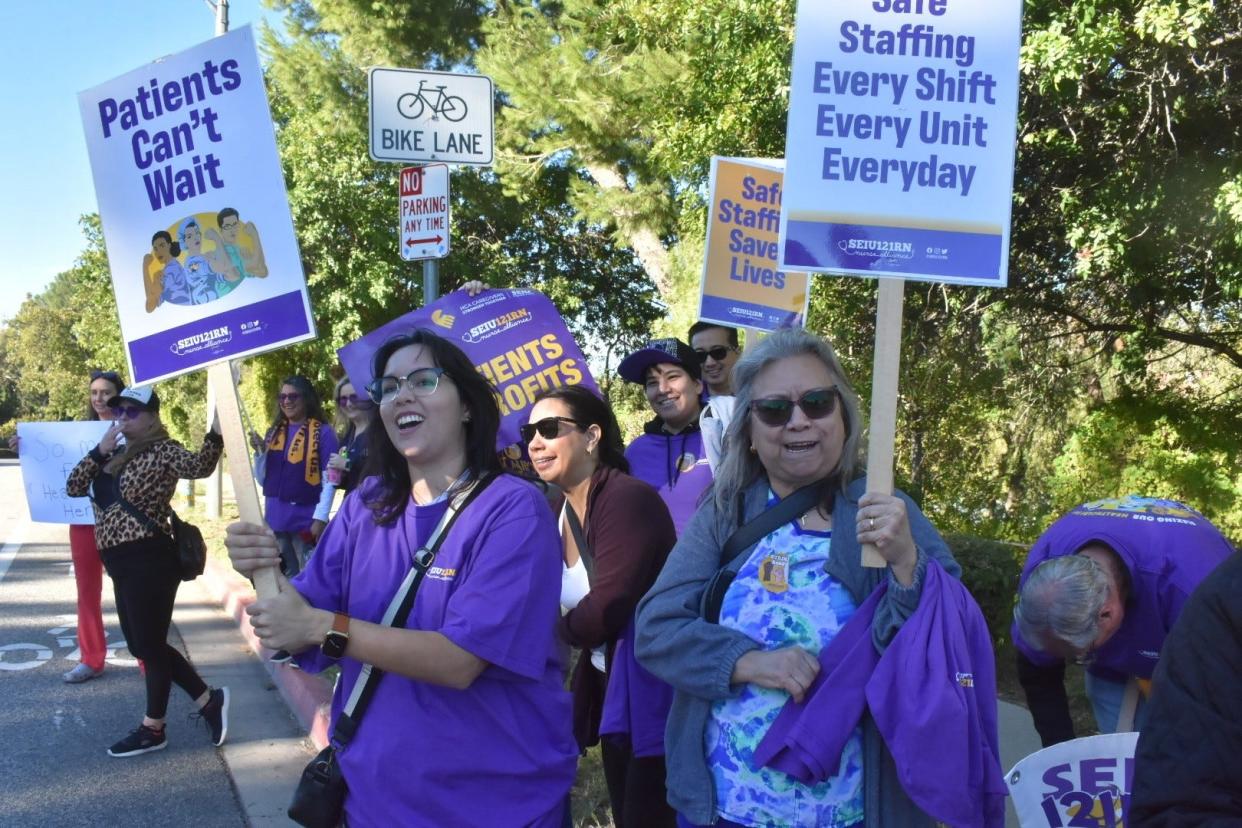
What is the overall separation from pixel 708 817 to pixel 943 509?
26.0 ft

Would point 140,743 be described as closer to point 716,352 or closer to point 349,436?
point 349,436

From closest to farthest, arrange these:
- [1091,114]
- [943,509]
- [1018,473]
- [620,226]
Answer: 1. [1091,114]
2. [943,509]
3. [1018,473]
4. [620,226]

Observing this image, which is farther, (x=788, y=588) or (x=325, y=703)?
(x=325, y=703)

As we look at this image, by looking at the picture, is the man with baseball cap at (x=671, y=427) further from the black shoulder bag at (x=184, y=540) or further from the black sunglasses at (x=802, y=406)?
the black shoulder bag at (x=184, y=540)

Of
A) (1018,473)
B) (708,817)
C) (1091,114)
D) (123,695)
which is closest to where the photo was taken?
(708,817)

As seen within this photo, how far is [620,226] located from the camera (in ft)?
50.8

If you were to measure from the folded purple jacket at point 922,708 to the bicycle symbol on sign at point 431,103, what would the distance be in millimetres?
3701

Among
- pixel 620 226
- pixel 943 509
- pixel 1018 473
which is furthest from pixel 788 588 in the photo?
pixel 620 226

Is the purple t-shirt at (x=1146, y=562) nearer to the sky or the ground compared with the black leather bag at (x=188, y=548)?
nearer to the sky

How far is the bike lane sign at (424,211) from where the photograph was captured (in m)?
5.26

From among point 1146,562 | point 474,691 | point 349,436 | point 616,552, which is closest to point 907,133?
point 1146,562

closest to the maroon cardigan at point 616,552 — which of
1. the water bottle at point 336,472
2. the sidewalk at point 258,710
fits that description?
the sidewalk at point 258,710

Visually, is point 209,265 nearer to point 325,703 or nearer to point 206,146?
point 206,146

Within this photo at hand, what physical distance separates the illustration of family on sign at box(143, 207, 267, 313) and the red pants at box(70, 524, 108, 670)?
4961mm
